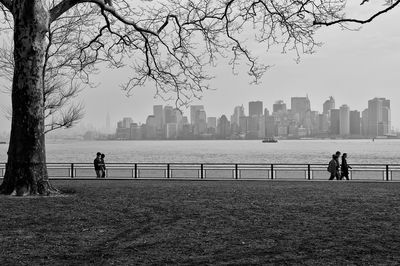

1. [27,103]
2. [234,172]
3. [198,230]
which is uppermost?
[27,103]

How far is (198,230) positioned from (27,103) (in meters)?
7.06

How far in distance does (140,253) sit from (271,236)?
2.55m

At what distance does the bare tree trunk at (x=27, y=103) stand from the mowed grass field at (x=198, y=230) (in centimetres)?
Answer: 117

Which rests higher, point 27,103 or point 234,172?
point 27,103

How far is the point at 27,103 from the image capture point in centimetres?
1370

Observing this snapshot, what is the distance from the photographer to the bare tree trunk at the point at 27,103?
13.6 m

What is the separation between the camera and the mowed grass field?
24.9 ft

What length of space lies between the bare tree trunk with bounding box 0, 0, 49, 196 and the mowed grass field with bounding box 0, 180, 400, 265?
1174mm

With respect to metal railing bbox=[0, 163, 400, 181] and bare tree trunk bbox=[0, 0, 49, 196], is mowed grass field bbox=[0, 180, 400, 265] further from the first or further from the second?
metal railing bbox=[0, 163, 400, 181]

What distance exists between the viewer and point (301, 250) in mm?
7957

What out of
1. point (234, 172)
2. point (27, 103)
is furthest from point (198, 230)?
point (234, 172)

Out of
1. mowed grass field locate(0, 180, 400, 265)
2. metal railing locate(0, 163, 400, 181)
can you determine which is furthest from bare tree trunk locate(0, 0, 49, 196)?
metal railing locate(0, 163, 400, 181)

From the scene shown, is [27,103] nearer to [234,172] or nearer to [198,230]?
[198,230]

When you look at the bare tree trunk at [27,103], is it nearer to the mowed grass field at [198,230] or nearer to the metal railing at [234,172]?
the mowed grass field at [198,230]
